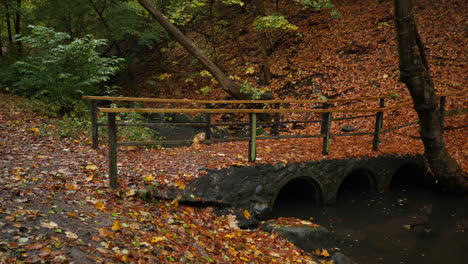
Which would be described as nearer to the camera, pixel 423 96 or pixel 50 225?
pixel 50 225

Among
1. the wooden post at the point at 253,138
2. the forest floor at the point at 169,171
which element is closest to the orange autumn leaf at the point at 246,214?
the forest floor at the point at 169,171

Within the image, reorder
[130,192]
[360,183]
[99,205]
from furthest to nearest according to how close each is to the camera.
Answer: [360,183], [130,192], [99,205]

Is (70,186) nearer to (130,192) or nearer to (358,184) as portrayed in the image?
(130,192)

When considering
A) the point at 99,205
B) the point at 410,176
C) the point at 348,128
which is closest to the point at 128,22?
the point at 348,128

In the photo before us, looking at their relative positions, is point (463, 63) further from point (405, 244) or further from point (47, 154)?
point (47, 154)

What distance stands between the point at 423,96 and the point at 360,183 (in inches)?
117

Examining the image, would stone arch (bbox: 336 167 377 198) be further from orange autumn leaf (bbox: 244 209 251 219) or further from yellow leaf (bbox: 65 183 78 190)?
yellow leaf (bbox: 65 183 78 190)

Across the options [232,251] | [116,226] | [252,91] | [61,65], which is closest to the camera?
[116,226]

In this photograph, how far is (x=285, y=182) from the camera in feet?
21.0

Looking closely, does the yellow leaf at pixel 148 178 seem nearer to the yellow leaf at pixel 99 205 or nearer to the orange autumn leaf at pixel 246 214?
the yellow leaf at pixel 99 205

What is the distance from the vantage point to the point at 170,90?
16641 millimetres

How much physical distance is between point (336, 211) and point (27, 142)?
7102mm

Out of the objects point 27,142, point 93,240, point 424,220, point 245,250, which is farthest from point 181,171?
point 424,220

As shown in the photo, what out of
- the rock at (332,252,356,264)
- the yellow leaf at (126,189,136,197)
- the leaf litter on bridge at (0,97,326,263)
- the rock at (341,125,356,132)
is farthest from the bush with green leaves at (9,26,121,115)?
the rock at (332,252,356,264)
